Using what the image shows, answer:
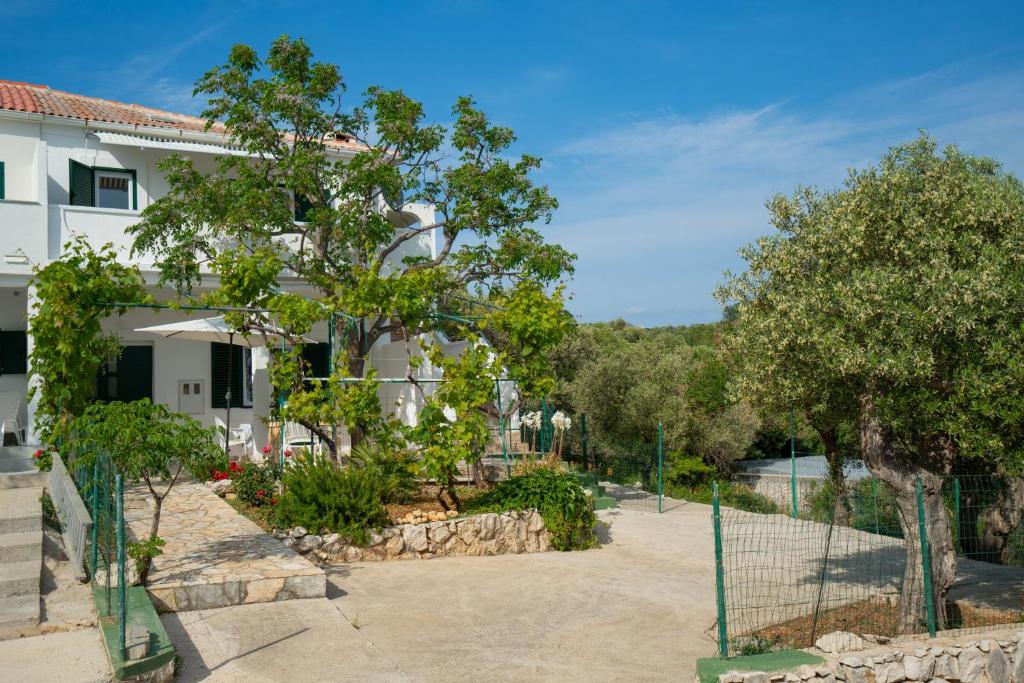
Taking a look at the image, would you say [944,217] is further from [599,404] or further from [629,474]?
[599,404]

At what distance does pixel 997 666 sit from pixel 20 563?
8.61 meters

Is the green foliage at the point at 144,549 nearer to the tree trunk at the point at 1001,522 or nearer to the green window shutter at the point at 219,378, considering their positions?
the tree trunk at the point at 1001,522

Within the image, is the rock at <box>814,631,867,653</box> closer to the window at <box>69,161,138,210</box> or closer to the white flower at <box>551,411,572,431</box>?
the white flower at <box>551,411,572,431</box>

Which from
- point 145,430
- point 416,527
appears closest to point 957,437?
point 416,527

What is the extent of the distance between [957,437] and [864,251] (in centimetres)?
189

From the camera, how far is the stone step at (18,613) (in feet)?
21.4

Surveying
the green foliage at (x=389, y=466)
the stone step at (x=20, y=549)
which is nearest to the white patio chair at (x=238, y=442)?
the green foliage at (x=389, y=466)

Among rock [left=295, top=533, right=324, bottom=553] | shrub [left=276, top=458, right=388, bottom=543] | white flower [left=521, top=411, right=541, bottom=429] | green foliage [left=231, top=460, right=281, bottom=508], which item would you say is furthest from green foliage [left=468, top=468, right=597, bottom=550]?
white flower [left=521, top=411, right=541, bottom=429]

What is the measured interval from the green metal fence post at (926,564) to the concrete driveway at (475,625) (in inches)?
75.5

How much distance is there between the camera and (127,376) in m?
17.5

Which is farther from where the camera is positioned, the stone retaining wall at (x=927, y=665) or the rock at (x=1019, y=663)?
the rock at (x=1019, y=663)

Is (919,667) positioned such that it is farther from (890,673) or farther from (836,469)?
(836,469)

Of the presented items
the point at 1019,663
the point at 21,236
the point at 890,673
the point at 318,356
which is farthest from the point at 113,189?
the point at 1019,663

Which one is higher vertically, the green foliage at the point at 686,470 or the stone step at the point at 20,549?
the stone step at the point at 20,549
